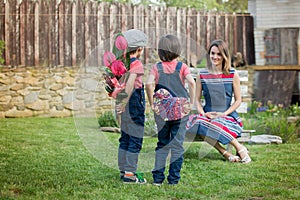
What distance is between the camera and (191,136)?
5.70 meters

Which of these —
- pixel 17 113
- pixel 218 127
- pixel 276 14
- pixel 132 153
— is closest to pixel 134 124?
pixel 132 153

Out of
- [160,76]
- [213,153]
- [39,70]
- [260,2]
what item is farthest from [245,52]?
[160,76]

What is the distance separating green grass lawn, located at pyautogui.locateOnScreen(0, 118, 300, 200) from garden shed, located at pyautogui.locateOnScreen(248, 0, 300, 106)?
15.4 ft

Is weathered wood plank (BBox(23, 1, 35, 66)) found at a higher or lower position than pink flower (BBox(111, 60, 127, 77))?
higher

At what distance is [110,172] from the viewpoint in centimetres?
486

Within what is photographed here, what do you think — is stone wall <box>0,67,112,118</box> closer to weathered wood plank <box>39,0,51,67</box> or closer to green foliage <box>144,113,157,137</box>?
weathered wood plank <box>39,0,51,67</box>

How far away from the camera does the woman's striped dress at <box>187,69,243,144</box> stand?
5.52m

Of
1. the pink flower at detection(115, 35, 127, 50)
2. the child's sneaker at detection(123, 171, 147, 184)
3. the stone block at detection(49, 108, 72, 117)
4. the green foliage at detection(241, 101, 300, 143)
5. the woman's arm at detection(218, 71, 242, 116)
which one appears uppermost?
the pink flower at detection(115, 35, 127, 50)

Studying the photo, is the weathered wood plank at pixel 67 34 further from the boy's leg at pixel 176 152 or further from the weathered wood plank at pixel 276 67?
the boy's leg at pixel 176 152

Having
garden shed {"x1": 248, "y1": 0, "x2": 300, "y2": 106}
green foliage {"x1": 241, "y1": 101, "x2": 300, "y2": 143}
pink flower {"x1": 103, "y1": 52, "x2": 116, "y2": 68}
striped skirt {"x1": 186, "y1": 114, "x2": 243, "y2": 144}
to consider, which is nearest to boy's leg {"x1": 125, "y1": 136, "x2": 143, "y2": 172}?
pink flower {"x1": 103, "y1": 52, "x2": 116, "y2": 68}

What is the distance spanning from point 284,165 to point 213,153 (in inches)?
45.7

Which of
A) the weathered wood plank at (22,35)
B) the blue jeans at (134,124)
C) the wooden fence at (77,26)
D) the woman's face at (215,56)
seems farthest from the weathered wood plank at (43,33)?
the blue jeans at (134,124)

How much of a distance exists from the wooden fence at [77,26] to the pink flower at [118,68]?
536 centimetres

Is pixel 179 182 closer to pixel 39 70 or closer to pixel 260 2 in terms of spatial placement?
pixel 39 70
